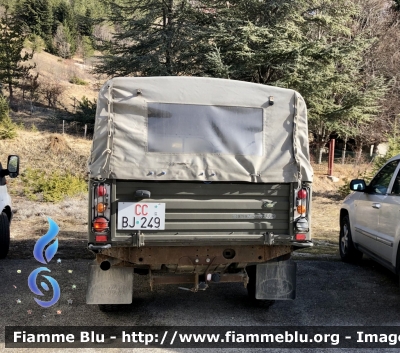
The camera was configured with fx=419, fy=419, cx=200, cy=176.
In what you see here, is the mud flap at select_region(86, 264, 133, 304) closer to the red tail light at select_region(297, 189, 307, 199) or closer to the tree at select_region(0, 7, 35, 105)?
the red tail light at select_region(297, 189, 307, 199)

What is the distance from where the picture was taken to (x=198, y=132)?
4281 mm

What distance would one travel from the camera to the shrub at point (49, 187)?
1252 cm

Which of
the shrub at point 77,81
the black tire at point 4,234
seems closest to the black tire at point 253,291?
the black tire at point 4,234

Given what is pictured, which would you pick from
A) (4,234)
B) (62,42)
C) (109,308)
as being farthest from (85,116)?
(62,42)

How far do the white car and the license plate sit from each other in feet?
9.45

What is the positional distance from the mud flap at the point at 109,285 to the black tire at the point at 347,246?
415cm

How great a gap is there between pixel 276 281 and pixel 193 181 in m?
1.49

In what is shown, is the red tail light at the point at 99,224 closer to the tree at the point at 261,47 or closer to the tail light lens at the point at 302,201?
the tail light lens at the point at 302,201

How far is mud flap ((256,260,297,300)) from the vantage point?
14.9ft

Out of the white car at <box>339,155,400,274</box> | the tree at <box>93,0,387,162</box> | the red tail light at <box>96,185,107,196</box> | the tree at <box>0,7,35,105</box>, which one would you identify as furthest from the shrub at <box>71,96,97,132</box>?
the red tail light at <box>96,185,107,196</box>

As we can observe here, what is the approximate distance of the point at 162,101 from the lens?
421 centimetres

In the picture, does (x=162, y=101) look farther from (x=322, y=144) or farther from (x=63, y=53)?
(x=63, y=53)

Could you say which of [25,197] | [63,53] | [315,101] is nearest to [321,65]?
[315,101]

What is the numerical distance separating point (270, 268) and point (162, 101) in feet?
6.99
